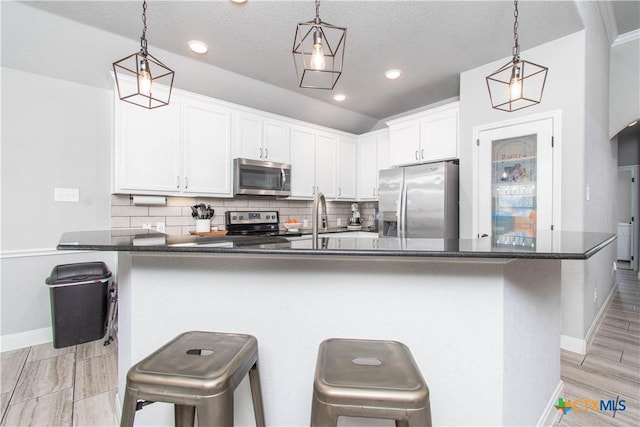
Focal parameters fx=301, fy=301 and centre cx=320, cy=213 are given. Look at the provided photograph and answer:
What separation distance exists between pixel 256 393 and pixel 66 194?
2880 mm

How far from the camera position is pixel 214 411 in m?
0.87

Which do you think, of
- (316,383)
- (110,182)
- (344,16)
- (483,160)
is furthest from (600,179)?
(110,182)

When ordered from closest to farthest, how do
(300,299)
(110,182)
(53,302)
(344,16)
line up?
1. (300,299)
2. (344,16)
3. (53,302)
4. (110,182)

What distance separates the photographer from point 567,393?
1.94m

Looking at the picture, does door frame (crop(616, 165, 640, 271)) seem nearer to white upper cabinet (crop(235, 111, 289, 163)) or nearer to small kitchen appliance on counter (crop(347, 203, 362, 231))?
small kitchen appliance on counter (crop(347, 203, 362, 231))

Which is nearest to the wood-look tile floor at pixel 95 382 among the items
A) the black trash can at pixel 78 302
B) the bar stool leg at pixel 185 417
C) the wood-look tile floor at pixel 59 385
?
the wood-look tile floor at pixel 59 385

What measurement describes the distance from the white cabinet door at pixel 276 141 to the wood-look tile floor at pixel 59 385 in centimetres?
259

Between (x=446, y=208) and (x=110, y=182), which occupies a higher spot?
(x=110, y=182)

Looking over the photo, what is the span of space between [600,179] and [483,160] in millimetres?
1258

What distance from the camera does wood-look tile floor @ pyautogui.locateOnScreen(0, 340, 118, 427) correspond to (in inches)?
68.4

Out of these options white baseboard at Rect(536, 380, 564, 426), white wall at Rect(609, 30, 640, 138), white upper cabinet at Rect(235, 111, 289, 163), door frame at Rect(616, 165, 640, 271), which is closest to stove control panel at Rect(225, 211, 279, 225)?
white upper cabinet at Rect(235, 111, 289, 163)

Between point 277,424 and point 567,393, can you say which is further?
point 567,393

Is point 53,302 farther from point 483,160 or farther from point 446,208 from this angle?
point 483,160

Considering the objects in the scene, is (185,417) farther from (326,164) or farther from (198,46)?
(326,164)
